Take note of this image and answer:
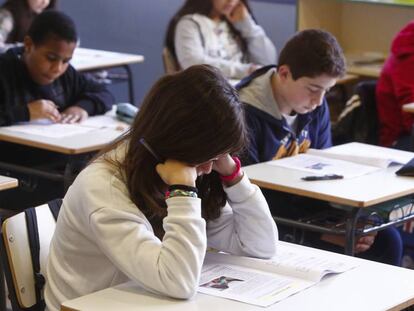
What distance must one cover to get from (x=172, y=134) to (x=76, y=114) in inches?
83.4

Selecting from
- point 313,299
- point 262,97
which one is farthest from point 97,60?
point 313,299

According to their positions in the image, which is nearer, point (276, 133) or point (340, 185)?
point (340, 185)

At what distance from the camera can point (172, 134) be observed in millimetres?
1924

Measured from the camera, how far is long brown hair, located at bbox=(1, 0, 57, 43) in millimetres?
5434

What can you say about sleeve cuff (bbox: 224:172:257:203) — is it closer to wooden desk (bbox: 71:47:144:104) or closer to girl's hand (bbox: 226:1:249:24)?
wooden desk (bbox: 71:47:144:104)

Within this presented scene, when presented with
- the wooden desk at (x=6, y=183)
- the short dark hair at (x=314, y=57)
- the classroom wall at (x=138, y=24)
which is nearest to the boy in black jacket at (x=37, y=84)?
the wooden desk at (x=6, y=183)

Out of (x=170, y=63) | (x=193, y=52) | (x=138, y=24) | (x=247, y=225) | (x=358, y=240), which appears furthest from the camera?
(x=138, y=24)

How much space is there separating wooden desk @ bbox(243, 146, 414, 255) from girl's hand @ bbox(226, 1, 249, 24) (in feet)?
8.28

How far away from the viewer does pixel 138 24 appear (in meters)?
6.76

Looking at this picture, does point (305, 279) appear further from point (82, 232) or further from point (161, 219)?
point (82, 232)

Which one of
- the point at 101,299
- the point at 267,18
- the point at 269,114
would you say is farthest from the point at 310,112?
the point at 267,18

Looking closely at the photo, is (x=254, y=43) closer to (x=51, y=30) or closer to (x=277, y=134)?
(x=51, y=30)

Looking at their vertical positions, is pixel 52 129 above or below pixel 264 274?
below

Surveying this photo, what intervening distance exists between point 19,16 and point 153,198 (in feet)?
12.3
